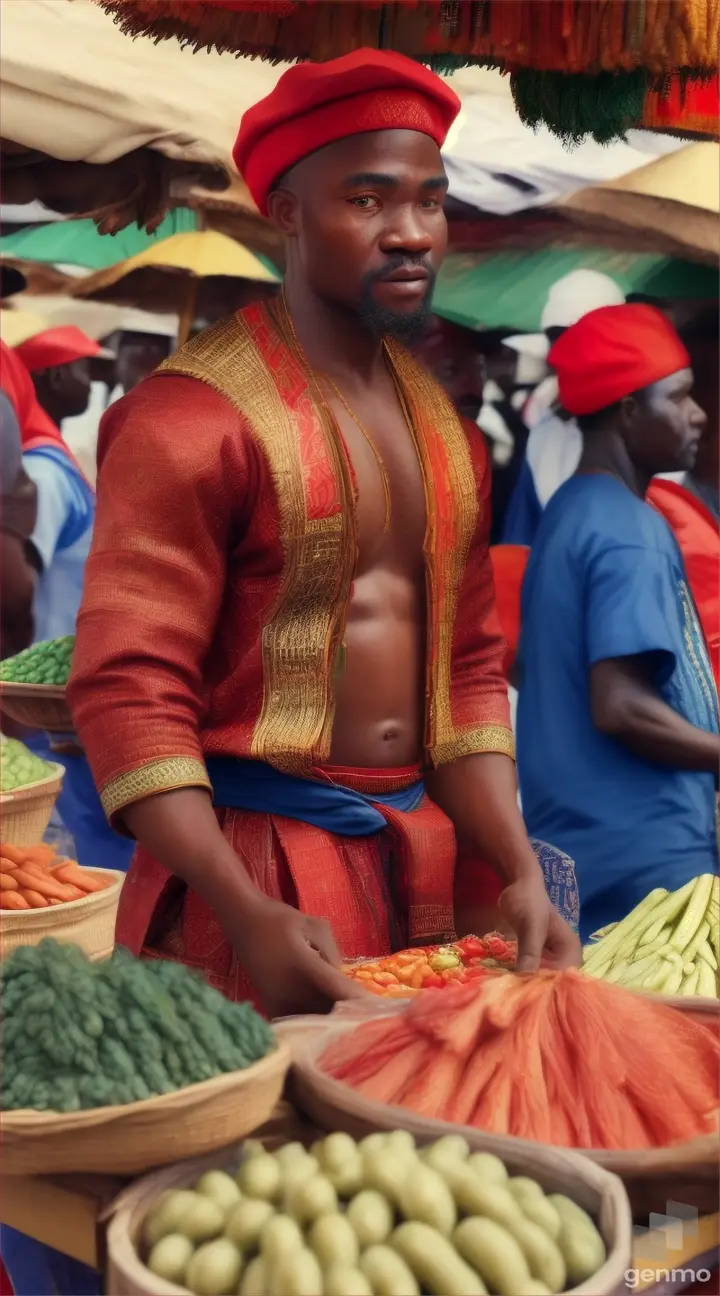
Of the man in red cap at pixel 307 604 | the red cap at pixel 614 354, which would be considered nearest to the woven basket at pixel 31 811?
the man in red cap at pixel 307 604

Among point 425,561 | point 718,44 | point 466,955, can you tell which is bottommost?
point 466,955

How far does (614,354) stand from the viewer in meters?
2.75

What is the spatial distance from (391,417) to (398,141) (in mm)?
411

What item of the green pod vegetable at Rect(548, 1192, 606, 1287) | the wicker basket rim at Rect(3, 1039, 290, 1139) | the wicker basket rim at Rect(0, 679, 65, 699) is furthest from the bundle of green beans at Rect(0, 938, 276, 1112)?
the wicker basket rim at Rect(0, 679, 65, 699)

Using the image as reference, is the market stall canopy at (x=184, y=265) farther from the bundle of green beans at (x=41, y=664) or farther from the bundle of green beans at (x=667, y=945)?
the bundle of green beans at (x=667, y=945)

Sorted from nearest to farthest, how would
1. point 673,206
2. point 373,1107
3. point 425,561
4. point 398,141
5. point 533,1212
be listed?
point 533,1212 < point 373,1107 < point 398,141 < point 425,561 < point 673,206

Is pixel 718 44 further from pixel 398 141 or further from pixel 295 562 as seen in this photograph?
pixel 295 562

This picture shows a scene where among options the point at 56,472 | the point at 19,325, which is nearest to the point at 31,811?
the point at 56,472

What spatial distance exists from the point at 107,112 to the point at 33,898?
1.30 metres

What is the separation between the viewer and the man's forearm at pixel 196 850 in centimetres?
203

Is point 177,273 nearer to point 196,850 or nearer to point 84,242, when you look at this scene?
point 84,242

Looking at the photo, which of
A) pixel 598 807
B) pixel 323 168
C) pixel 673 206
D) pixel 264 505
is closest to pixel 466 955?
pixel 598 807

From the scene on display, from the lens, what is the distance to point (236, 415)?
2170 millimetres

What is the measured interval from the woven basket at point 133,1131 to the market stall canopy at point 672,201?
5.75ft
